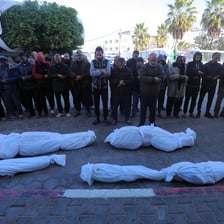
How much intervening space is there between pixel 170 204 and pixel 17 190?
2016mm

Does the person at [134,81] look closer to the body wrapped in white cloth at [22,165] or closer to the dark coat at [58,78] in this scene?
the dark coat at [58,78]

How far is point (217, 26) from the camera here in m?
29.5

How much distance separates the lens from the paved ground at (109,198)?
226 centimetres

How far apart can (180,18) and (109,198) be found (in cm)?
3532

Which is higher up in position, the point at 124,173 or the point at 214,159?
the point at 124,173

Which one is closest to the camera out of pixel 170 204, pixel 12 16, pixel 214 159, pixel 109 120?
pixel 170 204

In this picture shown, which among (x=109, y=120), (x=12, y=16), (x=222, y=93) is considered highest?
(x=12, y=16)

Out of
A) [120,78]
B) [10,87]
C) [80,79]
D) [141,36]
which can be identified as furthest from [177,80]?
[141,36]

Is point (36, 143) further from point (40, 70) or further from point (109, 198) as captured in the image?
point (40, 70)

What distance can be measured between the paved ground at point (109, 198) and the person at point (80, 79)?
89.9 inches

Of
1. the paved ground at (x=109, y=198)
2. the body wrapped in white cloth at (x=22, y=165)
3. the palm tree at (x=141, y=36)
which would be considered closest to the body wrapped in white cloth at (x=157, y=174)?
the paved ground at (x=109, y=198)

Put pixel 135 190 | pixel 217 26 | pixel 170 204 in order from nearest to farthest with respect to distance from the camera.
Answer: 1. pixel 170 204
2. pixel 135 190
3. pixel 217 26

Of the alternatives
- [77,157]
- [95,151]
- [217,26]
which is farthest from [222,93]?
[217,26]

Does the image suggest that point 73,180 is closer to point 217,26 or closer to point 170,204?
point 170,204
